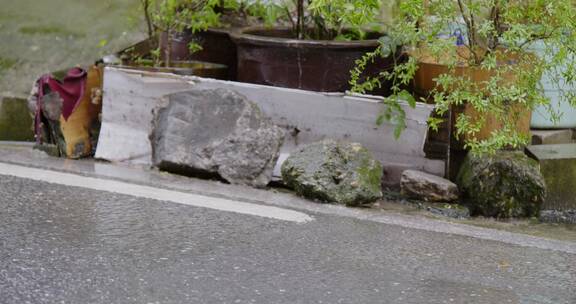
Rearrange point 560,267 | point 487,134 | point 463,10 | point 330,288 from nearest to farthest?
point 330,288
point 560,267
point 463,10
point 487,134

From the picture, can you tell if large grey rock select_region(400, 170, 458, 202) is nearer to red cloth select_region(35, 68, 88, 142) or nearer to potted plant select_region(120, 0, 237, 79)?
potted plant select_region(120, 0, 237, 79)

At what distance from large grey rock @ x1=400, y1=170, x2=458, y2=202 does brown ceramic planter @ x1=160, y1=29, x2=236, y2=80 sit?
172 centimetres

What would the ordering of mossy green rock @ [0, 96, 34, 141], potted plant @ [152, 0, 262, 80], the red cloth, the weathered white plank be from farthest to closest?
mossy green rock @ [0, 96, 34, 141] < potted plant @ [152, 0, 262, 80] < the red cloth < the weathered white plank

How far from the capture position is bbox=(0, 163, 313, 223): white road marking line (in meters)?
4.04

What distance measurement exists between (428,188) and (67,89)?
239cm

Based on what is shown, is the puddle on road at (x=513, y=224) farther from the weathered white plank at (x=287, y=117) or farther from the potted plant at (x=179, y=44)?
the potted plant at (x=179, y=44)

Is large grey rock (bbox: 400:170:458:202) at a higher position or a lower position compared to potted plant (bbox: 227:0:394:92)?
lower

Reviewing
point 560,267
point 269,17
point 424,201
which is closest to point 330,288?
point 560,267

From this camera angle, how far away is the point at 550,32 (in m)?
4.24

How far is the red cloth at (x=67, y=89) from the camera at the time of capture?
518cm

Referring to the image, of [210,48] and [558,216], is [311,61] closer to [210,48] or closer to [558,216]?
[210,48]

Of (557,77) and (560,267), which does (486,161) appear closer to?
(557,77)

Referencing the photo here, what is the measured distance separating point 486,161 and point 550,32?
80 centimetres

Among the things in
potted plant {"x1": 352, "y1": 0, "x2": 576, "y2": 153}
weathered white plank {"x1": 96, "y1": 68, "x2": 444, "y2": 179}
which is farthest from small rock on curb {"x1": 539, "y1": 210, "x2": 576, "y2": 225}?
weathered white plank {"x1": 96, "y1": 68, "x2": 444, "y2": 179}
